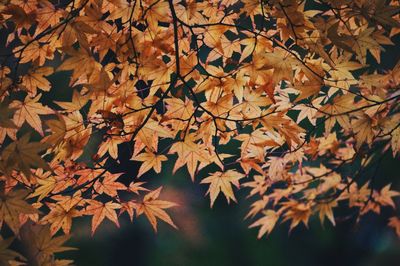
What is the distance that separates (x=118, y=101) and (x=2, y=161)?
0.41 meters

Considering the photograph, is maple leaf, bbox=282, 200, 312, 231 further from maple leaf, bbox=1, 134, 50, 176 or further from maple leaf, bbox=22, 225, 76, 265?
maple leaf, bbox=1, 134, 50, 176

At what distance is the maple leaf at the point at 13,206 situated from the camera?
1.14 metres

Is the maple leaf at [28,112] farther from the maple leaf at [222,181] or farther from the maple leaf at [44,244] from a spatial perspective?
the maple leaf at [222,181]

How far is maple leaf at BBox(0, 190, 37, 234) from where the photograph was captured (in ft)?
3.75

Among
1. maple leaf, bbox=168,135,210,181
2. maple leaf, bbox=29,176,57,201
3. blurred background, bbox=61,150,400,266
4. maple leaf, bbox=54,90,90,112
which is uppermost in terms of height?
maple leaf, bbox=54,90,90,112

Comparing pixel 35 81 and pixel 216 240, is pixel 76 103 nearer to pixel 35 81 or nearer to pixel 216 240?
pixel 35 81

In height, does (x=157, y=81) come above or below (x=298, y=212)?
above

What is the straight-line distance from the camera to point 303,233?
4.88 m

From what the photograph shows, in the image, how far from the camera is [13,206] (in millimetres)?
1153

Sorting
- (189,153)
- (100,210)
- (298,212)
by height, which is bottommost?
(298,212)

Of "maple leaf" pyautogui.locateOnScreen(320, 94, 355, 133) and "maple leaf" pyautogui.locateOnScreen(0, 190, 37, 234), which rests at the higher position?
"maple leaf" pyautogui.locateOnScreen(320, 94, 355, 133)

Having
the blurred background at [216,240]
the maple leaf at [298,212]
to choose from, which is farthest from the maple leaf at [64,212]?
the blurred background at [216,240]

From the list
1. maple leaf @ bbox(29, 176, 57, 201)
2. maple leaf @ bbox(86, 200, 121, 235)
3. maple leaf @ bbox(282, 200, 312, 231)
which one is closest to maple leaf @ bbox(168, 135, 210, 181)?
maple leaf @ bbox(86, 200, 121, 235)

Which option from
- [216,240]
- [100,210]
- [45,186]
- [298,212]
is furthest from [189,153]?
[216,240]
